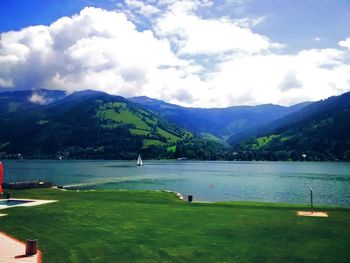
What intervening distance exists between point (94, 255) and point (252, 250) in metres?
11.0

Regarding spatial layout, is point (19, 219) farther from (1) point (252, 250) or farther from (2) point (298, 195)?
(2) point (298, 195)

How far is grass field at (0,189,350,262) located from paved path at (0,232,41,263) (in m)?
0.97

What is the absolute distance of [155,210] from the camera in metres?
44.9

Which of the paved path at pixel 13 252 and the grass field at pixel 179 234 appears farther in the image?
the grass field at pixel 179 234

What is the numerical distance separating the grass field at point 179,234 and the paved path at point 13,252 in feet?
3.18

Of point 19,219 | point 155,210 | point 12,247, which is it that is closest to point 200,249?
point 12,247

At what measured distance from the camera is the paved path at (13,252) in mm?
23766

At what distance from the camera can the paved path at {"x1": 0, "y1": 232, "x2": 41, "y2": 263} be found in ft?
78.0

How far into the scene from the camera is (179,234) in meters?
31.5

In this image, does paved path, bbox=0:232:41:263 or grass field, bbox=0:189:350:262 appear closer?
paved path, bbox=0:232:41:263

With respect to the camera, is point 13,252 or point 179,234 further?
point 179,234

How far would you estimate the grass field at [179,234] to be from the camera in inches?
999

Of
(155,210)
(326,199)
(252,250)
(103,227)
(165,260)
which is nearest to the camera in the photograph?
(165,260)

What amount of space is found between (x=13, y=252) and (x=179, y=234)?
12.8 metres
